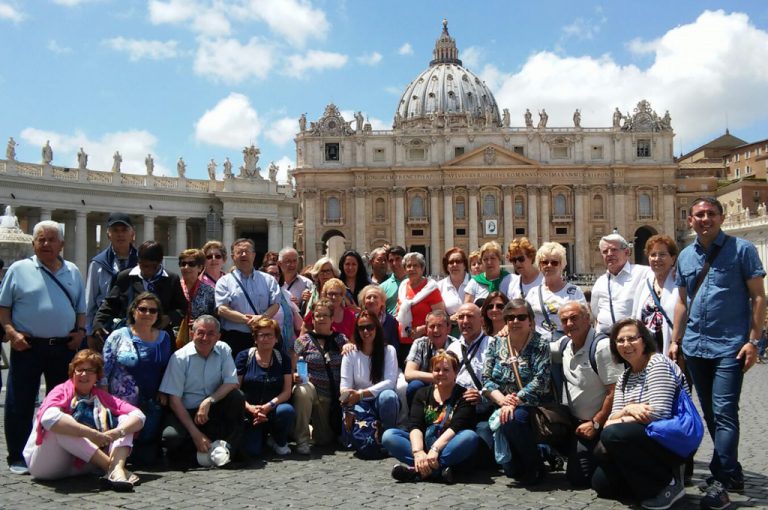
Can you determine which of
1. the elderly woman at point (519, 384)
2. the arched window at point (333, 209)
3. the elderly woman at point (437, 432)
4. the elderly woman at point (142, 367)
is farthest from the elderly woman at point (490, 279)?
the arched window at point (333, 209)

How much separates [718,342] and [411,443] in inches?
109

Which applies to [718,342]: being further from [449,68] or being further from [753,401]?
[449,68]

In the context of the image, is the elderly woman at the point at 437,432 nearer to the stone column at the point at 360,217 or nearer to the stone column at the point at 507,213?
the stone column at the point at 360,217

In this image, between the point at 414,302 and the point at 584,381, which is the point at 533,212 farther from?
the point at 584,381

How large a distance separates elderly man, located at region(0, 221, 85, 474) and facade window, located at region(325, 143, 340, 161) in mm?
64027

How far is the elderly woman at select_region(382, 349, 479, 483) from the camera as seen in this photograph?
6.71 metres

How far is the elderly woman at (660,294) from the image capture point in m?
7.05

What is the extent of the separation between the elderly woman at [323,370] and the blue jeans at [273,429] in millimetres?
390

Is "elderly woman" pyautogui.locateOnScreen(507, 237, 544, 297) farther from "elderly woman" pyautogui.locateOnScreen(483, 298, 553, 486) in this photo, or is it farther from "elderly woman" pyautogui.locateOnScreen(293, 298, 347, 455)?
"elderly woman" pyautogui.locateOnScreen(293, 298, 347, 455)

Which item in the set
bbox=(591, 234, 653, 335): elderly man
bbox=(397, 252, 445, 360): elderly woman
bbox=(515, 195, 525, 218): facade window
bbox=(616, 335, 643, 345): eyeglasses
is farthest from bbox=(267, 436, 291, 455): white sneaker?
bbox=(515, 195, 525, 218): facade window

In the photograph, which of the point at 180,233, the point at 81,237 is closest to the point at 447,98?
the point at 180,233

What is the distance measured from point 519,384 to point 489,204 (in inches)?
2521

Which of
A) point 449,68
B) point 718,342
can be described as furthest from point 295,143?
point 718,342

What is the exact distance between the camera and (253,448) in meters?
7.72
